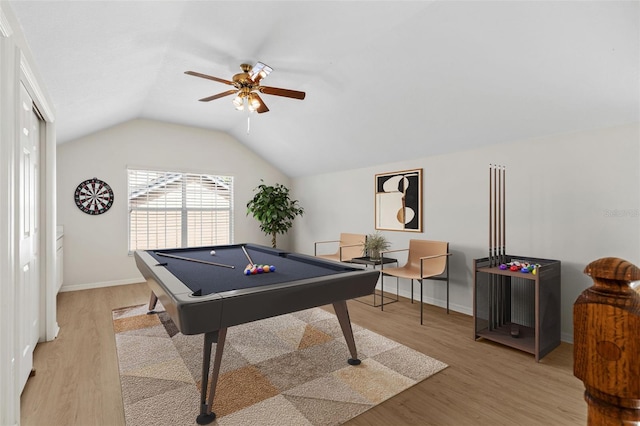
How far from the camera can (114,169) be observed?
5199 millimetres

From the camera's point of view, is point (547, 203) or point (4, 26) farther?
point (547, 203)

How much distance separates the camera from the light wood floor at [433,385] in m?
1.89

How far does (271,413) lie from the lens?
192cm

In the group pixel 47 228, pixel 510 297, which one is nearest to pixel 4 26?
pixel 47 228

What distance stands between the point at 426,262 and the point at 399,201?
98 cm

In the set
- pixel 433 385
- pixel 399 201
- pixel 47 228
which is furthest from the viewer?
pixel 399 201

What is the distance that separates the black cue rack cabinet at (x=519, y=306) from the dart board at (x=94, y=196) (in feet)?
17.5

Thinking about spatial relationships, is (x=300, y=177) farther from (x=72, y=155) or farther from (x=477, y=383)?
(x=477, y=383)

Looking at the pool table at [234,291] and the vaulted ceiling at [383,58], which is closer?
the pool table at [234,291]

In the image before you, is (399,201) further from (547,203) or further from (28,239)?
(28,239)

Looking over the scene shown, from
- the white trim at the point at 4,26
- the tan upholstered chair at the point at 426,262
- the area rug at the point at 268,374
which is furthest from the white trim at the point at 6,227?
the tan upholstered chair at the point at 426,262

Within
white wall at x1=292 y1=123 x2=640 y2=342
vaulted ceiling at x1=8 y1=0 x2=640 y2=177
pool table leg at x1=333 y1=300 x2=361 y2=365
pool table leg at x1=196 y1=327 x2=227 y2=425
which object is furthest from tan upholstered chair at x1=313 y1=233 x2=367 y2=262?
pool table leg at x1=196 y1=327 x2=227 y2=425

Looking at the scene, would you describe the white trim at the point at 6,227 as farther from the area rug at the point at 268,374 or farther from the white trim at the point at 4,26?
the area rug at the point at 268,374

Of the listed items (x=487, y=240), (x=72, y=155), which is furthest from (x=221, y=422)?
(x=72, y=155)
